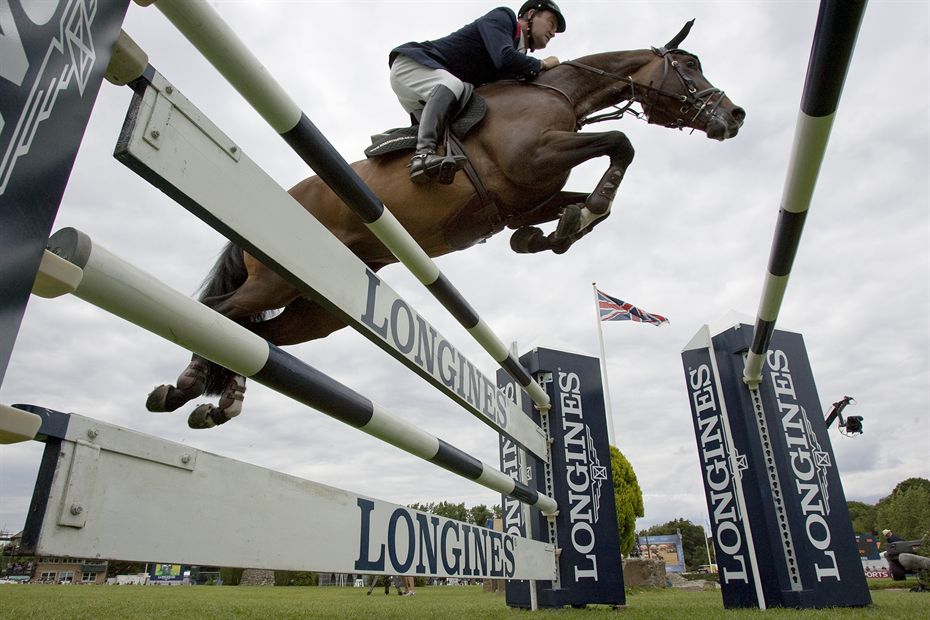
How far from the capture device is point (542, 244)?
2195 mm

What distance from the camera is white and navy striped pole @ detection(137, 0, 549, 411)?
Answer: 98 cm

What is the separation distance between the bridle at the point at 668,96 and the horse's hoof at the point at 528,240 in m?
0.57

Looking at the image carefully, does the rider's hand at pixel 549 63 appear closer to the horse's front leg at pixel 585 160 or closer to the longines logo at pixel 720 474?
the horse's front leg at pixel 585 160

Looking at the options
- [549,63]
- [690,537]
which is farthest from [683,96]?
[690,537]

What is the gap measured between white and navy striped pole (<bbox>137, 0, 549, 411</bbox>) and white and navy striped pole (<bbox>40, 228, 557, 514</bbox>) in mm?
430

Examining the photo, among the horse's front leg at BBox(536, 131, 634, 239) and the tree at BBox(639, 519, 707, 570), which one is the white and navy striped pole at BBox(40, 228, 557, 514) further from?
the tree at BBox(639, 519, 707, 570)

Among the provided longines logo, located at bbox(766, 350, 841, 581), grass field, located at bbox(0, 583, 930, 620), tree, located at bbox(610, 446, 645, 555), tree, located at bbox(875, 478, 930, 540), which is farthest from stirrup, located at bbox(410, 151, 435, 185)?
tree, located at bbox(875, 478, 930, 540)

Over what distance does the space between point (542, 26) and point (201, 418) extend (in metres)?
2.15

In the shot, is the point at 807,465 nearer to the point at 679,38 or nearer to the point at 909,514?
the point at 679,38

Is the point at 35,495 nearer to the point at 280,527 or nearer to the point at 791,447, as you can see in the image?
the point at 280,527

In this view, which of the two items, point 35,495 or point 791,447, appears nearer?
point 35,495

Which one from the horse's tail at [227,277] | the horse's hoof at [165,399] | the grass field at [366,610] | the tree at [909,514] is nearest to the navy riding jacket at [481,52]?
the horse's tail at [227,277]

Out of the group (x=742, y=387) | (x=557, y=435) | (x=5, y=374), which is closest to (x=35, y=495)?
(x=5, y=374)

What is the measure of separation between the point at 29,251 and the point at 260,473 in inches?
23.2
